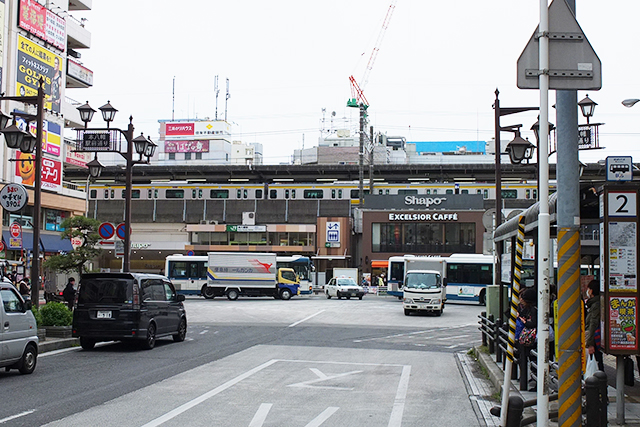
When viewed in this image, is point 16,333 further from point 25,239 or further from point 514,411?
point 25,239

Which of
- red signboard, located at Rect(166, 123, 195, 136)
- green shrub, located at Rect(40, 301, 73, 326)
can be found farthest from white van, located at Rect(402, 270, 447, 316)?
red signboard, located at Rect(166, 123, 195, 136)

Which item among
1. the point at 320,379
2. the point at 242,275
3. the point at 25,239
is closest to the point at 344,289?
the point at 242,275

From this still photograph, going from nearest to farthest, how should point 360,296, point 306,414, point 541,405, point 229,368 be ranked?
1. point 541,405
2. point 306,414
3. point 229,368
4. point 360,296

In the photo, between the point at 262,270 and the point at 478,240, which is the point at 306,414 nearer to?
the point at 262,270

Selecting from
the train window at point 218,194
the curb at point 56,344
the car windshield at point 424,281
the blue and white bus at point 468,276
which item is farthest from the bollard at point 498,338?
the train window at point 218,194

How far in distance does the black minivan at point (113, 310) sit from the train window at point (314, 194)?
2469 inches

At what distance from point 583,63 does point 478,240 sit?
63936 millimetres

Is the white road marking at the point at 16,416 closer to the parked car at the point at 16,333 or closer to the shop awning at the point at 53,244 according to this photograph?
the parked car at the point at 16,333

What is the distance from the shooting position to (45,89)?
47.4 m

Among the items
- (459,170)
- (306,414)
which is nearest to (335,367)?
(306,414)

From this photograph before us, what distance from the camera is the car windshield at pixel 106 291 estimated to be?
691 inches

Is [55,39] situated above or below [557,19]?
above

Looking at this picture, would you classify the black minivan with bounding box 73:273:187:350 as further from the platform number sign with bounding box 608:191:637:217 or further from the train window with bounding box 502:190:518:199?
the train window with bounding box 502:190:518:199

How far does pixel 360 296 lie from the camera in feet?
170
